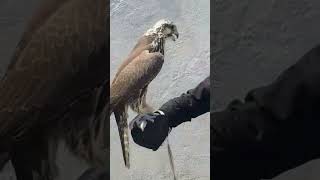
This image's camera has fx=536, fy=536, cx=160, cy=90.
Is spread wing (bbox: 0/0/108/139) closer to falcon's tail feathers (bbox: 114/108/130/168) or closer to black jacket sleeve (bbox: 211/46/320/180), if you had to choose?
falcon's tail feathers (bbox: 114/108/130/168)

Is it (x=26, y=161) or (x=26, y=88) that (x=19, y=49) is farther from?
(x=26, y=161)

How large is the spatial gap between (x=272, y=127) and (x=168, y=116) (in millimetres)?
819

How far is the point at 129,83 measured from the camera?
14.2ft

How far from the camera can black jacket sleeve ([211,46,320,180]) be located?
4156 millimetres

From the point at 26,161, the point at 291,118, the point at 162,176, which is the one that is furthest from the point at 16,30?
the point at 291,118

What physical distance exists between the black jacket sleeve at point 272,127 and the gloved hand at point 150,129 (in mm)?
398

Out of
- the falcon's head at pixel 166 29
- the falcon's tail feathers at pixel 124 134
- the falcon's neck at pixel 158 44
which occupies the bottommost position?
the falcon's tail feathers at pixel 124 134

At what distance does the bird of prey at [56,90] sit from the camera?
4328 millimetres

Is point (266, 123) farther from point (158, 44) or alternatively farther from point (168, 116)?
point (158, 44)

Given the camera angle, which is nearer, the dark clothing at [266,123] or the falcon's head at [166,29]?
the dark clothing at [266,123]

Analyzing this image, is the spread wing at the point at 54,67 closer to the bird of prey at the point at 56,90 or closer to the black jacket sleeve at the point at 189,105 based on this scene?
the bird of prey at the point at 56,90

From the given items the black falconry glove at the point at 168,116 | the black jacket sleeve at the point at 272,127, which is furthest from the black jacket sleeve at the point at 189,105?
the black jacket sleeve at the point at 272,127

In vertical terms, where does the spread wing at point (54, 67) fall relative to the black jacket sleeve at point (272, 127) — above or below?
above

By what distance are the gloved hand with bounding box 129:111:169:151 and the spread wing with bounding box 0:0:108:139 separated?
0.44 metres
